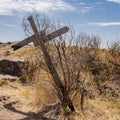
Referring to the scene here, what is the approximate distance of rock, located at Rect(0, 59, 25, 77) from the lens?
17.0 meters

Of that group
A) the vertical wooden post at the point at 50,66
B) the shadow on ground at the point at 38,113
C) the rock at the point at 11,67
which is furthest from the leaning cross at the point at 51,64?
the rock at the point at 11,67

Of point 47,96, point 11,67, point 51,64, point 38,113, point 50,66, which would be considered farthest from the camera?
point 11,67

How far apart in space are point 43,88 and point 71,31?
2.57 m

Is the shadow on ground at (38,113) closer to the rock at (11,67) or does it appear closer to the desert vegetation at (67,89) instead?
Answer: the desert vegetation at (67,89)

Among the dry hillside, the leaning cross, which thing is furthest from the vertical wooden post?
the dry hillside

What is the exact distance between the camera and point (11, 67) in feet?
56.3

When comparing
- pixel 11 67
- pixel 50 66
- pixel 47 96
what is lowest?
pixel 11 67

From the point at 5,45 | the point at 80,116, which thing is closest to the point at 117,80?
the point at 80,116

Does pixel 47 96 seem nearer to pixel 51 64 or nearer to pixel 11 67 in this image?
pixel 51 64

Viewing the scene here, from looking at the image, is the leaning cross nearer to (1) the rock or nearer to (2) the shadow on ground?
(2) the shadow on ground

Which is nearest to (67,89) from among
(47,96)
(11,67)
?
(47,96)

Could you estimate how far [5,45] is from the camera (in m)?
29.3

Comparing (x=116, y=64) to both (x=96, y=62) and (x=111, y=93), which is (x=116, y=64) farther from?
(x=111, y=93)

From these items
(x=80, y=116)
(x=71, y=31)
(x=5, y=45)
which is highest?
(x=71, y=31)
